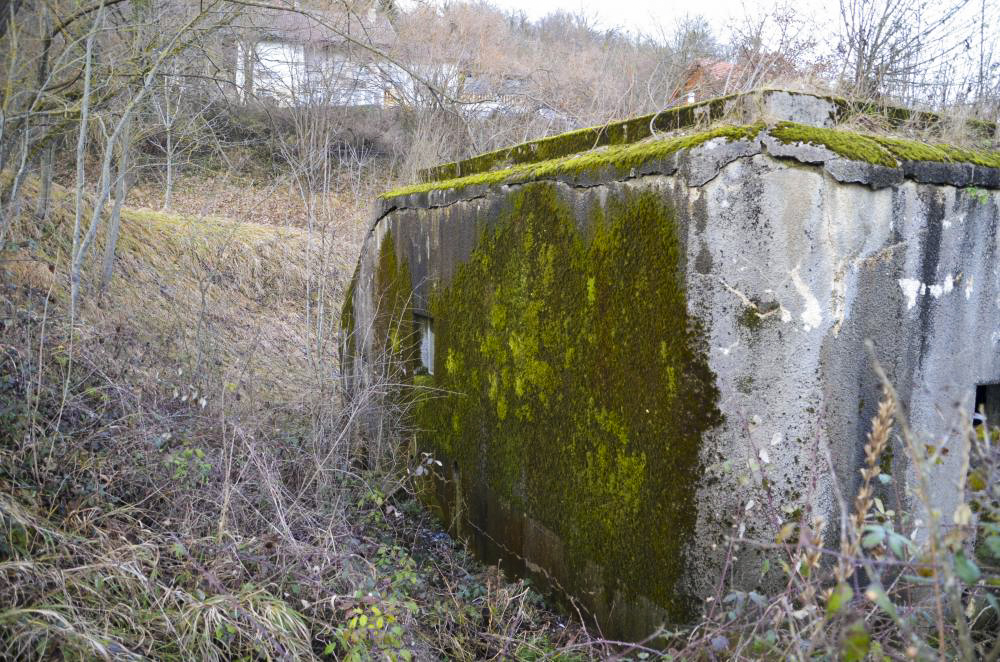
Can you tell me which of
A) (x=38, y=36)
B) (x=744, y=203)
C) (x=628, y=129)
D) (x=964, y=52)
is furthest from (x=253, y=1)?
(x=964, y=52)

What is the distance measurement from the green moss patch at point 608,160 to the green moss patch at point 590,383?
10cm

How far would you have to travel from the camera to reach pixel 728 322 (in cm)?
252

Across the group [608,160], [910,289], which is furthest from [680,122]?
[910,289]

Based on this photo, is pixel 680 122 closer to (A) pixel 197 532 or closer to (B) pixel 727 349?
(B) pixel 727 349

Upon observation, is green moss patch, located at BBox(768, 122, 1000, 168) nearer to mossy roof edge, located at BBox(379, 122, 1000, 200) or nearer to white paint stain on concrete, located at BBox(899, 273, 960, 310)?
mossy roof edge, located at BBox(379, 122, 1000, 200)

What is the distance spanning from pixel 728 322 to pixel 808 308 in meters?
0.26

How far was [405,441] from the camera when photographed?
514 centimetres

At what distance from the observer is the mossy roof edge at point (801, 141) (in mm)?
2455

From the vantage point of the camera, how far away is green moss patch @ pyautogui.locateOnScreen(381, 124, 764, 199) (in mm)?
2529

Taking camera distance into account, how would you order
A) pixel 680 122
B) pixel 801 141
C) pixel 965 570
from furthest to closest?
pixel 680 122 < pixel 801 141 < pixel 965 570

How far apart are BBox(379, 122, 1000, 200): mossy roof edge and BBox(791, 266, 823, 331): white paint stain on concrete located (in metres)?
0.45

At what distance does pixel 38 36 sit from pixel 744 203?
500 centimetres

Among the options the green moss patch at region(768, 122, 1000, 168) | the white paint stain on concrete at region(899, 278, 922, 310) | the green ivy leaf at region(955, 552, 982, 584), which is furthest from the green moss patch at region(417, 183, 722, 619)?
the green ivy leaf at region(955, 552, 982, 584)

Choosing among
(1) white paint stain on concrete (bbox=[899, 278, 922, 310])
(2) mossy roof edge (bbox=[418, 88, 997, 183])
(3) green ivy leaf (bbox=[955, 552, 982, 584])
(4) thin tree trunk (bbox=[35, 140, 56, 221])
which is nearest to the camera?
(3) green ivy leaf (bbox=[955, 552, 982, 584])
